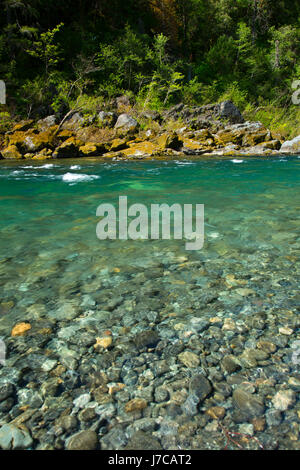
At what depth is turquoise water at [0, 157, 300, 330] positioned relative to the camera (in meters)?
3.82

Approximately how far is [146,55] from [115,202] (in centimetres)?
2356

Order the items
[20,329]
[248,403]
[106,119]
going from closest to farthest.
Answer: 1. [248,403]
2. [20,329]
3. [106,119]

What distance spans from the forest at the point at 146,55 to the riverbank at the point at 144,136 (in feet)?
6.31

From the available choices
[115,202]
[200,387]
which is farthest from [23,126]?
[200,387]

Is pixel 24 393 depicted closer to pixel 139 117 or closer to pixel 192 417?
pixel 192 417

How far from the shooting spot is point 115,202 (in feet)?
24.9

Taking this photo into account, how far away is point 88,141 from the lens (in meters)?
19.6

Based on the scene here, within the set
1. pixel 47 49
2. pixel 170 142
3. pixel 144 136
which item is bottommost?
pixel 170 142

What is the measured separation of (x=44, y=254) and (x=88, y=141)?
16894 mm

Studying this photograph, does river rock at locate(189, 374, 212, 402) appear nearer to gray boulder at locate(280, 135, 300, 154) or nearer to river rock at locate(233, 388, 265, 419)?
river rock at locate(233, 388, 265, 419)

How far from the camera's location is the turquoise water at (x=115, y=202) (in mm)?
3816

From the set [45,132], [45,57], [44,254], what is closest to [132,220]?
[44,254]

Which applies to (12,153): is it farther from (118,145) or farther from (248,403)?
(248,403)

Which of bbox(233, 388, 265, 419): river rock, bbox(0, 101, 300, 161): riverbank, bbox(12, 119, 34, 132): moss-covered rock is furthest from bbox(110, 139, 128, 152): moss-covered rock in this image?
bbox(233, 388, 265, 419): river rock
